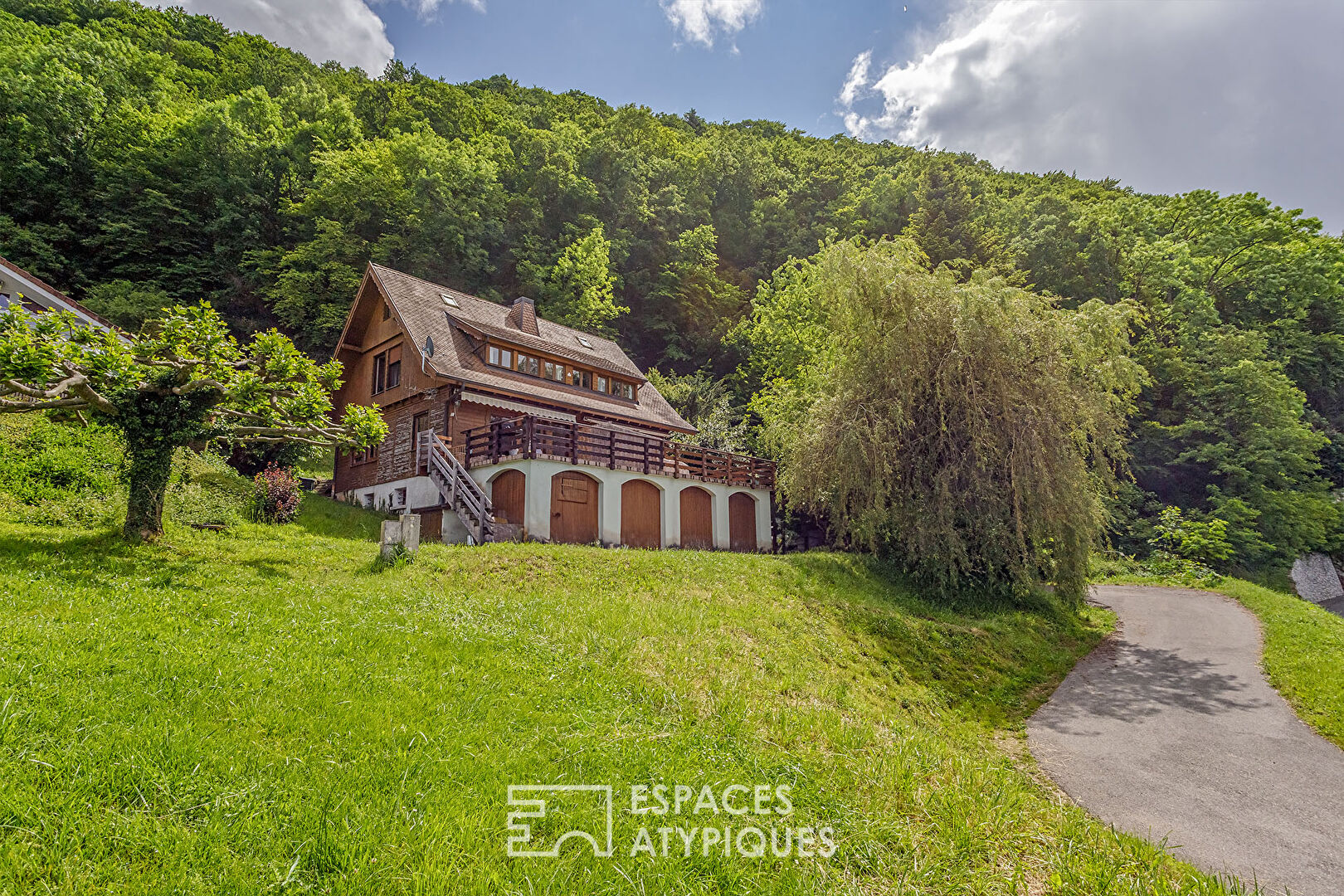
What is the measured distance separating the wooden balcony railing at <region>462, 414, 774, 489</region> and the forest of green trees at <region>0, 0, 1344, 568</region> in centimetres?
768

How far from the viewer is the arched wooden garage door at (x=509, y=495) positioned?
59.6 feet

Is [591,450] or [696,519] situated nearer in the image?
[591,450]

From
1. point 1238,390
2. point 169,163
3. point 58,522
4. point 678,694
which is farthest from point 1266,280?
point 169,163

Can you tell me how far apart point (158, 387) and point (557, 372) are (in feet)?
49.0

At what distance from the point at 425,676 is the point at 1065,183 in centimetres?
5682

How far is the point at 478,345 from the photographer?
22.8 metres

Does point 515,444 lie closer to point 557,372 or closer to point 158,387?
point 557,372

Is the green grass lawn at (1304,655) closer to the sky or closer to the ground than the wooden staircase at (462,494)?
closer to the ground

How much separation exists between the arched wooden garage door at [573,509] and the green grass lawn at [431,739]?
7.17 m

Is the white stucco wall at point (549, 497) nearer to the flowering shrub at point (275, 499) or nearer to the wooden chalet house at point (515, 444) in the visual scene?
the wooden chalet house at point (515, 444)

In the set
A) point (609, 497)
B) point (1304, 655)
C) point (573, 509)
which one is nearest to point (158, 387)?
point (573, 509)

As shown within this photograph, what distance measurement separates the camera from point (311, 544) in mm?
13766

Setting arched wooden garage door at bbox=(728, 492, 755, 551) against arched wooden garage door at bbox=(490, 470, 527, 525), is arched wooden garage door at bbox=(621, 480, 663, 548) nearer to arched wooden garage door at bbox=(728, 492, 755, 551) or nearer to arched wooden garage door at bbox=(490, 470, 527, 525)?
arched wooden garage door at bbox=(490, 470, 527, 525)

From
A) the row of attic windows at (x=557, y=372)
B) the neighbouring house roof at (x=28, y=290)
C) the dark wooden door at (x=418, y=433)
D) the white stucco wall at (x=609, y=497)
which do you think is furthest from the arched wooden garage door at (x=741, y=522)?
the neighbouring house roof at (x=28, y=290)
